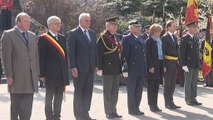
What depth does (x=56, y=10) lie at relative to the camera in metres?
23.1

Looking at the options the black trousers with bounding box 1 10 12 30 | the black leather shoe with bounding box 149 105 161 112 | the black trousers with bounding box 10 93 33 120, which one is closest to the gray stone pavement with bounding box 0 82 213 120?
the black leather shoe with bounding box 149 105 161 112

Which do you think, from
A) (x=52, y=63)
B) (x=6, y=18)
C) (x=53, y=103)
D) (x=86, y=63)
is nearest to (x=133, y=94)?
(x=86, y=63)

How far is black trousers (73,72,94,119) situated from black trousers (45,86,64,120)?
460 millimetres

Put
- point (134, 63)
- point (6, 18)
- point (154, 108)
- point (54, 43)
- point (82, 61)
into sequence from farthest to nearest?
1. point (6, 18)
2. point (154, 108)
3. point (134, 63)
4. point (82, 61)
5. point (54, 43)

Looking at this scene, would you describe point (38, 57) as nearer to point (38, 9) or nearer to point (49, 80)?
point (49, 80)

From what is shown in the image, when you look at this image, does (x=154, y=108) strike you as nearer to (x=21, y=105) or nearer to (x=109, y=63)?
(x=109, y=63)

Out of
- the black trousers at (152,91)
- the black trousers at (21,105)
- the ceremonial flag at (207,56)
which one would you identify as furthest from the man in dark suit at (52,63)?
the ceremonial flag at (207,56)

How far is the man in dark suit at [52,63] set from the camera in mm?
8180

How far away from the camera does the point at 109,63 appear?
915 centimetres

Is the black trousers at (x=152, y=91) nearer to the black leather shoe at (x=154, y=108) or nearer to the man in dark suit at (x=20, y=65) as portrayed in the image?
the black leather shoe at (x=154, y=108)

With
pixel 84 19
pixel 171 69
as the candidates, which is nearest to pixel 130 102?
pixel 171 69

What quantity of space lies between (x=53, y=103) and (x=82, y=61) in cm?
98

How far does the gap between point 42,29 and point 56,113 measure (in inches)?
216

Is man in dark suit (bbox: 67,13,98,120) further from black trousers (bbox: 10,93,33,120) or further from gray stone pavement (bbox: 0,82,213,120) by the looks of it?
black trousers (bbox: 10,93,33,120)
